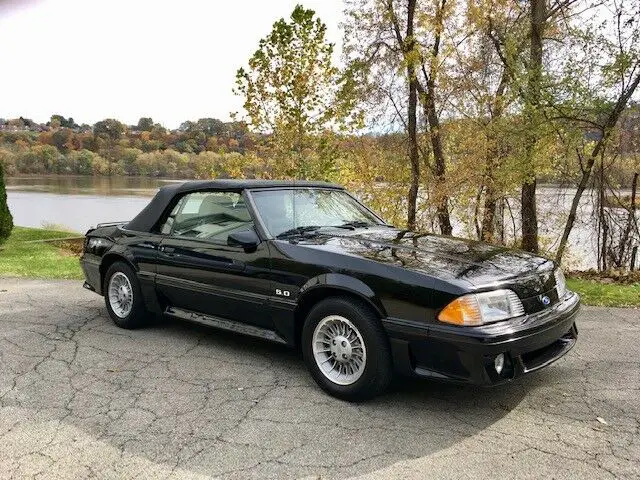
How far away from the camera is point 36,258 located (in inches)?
474

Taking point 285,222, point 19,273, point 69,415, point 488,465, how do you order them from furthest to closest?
point 19,273, point 285,222, point 69,415, point 488,465

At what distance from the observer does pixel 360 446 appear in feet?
10.0

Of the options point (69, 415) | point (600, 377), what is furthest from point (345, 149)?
point (69, 415)

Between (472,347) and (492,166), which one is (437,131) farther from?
(472,347)

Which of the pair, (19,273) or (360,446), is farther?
(19,273)

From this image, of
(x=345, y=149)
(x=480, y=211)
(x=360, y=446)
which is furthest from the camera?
(x=480, y=211)

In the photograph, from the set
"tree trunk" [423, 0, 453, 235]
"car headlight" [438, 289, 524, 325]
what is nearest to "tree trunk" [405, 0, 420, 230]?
"tree trunk" [423, 0, 453, 235]

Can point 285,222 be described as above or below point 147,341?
above

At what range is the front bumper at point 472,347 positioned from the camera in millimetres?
3199

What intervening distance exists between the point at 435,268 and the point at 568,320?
1104 mm

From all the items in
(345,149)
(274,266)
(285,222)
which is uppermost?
(345,149)

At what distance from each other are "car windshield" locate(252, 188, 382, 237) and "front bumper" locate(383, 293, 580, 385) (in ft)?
4.70

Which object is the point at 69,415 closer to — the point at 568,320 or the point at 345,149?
the point at 568,320

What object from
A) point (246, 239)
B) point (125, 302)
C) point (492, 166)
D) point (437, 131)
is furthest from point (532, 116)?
point (125, 302)
